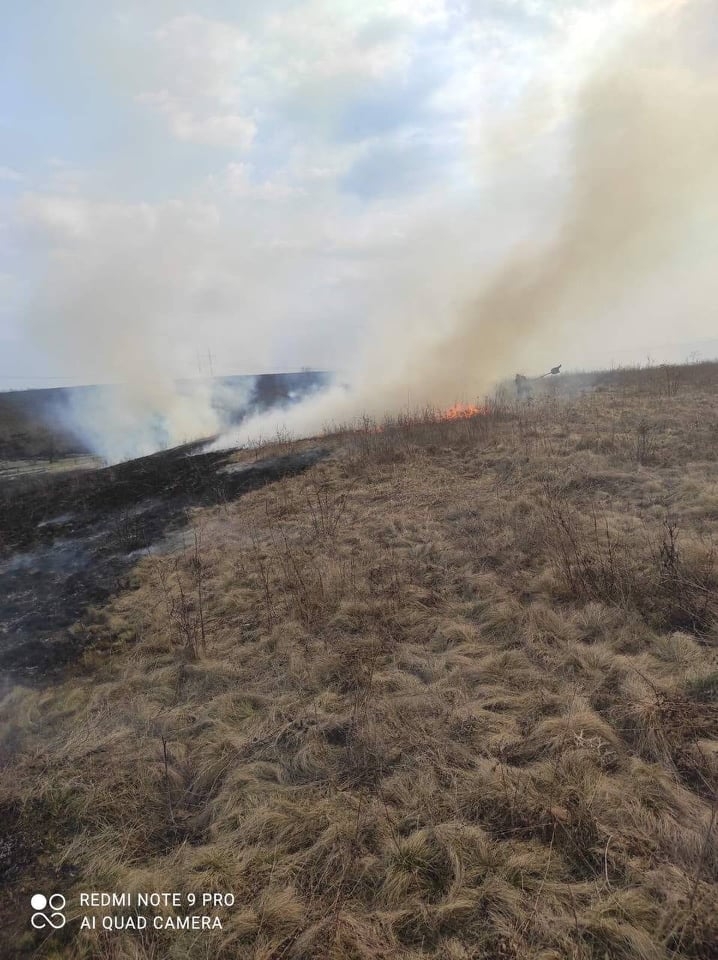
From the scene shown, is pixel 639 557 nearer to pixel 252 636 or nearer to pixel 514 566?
pixel 514 566

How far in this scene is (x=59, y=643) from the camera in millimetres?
6383

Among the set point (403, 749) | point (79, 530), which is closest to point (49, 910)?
point (403, 749)

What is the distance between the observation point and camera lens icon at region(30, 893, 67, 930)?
2.66m

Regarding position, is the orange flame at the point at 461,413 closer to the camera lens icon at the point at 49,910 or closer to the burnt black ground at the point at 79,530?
the burnt black ground at the point at 79,530

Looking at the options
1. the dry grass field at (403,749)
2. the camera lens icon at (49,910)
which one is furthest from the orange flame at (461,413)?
the camera lens icon at (49,910)

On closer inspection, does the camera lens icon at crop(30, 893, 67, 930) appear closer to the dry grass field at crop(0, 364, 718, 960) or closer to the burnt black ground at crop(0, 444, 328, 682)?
the dry grass field at crop(0, 364, 718, 960)

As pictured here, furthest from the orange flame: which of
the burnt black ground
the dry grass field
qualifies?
the dry grass field

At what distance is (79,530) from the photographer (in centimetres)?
1165

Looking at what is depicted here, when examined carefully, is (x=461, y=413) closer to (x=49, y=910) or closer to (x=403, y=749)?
(x=403, y=749)

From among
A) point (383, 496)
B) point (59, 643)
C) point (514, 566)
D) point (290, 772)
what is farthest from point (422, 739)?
point (383, 496)

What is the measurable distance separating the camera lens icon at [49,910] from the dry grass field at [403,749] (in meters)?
0.06

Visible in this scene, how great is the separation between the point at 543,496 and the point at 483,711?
583 cm

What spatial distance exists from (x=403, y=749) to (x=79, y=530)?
1091 cm

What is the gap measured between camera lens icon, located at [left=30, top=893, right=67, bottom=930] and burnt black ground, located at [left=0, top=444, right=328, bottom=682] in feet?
11.0
